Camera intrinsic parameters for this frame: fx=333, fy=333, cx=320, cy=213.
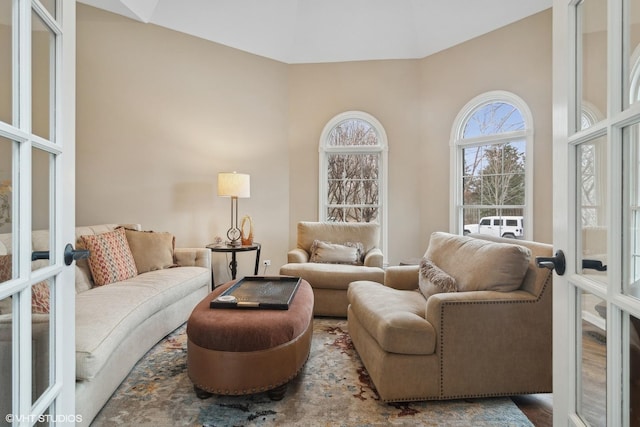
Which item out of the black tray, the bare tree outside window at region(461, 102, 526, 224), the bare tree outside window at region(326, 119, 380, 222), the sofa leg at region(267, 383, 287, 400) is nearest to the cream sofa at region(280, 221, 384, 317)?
the black tray

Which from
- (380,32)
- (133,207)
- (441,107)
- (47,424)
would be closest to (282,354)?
(47,424)

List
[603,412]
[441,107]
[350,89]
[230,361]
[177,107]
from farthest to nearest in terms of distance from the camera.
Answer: [350,89] → [441,107] → [177,107] → [230,361] → [603,412]

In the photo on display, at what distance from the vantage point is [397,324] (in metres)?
1.78

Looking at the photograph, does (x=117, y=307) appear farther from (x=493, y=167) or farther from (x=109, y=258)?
(x=493, y=167)

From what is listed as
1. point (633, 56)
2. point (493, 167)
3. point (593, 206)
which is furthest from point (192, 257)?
point (493, 167)

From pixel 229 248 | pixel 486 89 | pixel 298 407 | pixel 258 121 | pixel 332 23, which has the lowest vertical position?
pixel 298 407

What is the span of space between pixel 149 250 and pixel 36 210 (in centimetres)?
257

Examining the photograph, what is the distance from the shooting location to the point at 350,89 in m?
4.68

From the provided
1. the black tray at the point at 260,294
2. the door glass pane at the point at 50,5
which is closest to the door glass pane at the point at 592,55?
the door glass pane at the point at 50,5

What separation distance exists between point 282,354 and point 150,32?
396 cm

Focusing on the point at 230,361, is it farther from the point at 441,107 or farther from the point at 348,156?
the point at 441,107

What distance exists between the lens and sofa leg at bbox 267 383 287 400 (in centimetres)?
185

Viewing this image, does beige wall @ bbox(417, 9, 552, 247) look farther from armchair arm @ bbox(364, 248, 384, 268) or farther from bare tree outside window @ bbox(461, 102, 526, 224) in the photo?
armchair arm @ bbox(364, 248, 384, 268)

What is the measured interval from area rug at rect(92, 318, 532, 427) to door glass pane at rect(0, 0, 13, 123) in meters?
1.59
